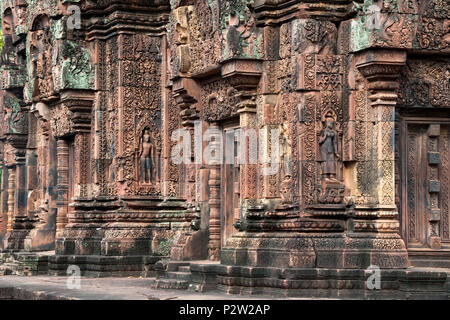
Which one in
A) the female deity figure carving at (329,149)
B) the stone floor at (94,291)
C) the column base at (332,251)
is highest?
the female deity figure carving at (329,149)

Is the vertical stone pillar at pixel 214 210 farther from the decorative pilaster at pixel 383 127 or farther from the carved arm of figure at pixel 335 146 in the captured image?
the decorative pilaster at pixel 383 127

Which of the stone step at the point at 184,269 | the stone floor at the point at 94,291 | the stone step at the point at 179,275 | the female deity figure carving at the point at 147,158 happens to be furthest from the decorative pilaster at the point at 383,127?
the female deity figure carving at the point at 147,158

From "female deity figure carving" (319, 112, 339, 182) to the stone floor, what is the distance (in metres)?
2.23

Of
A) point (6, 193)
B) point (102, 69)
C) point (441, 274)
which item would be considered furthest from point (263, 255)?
point (6, 193)

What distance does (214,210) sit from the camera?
22125 mm

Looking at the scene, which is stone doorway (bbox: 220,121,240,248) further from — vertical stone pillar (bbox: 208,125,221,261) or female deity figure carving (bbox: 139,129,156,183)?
female deity figure carving (bbox: 139,129,156,183)

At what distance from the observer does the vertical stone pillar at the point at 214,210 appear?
22.0 metres

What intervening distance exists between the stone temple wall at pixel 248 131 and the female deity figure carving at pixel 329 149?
0.9 inches

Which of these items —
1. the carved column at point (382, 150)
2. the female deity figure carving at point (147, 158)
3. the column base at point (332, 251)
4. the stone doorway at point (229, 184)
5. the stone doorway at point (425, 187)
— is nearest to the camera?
the column base at point (332, 251)

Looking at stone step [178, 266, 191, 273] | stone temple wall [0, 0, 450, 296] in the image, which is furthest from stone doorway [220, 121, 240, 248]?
stone step [178, 266, 191, 273]

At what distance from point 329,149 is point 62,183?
10426 millimetres

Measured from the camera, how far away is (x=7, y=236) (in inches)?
1242

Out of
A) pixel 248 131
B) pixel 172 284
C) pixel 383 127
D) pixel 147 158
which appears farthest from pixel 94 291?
pixel 383 127

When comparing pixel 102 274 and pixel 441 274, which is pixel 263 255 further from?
pixel 102 274
